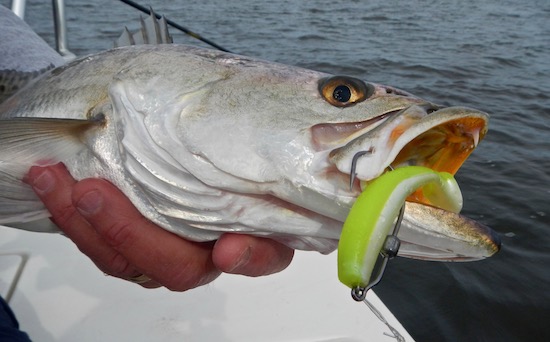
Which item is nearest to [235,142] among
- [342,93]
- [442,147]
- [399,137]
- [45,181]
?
[342,93]

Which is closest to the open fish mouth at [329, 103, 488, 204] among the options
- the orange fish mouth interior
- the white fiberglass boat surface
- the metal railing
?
the orange fish mouth interior

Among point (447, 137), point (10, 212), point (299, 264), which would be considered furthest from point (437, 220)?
point (299, 264)

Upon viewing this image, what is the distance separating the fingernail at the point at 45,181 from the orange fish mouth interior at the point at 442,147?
110 cm

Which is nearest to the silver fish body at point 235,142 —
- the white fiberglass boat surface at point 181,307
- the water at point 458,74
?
the white fiberglass boat surface at point 181,307

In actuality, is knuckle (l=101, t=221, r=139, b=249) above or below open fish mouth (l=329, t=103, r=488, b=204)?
below

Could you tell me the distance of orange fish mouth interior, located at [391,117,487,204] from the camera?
140cm

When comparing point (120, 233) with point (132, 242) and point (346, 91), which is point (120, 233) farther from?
point (346, 91)

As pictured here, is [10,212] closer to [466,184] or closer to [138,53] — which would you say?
[138,53]

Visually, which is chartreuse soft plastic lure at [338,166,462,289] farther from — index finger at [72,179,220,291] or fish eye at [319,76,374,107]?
index finger at [72,179,220,291]

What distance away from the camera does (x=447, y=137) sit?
4.79 feet

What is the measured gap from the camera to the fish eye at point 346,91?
4.90 ft

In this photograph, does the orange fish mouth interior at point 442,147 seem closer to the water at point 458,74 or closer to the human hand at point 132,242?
the human hand at point 132,242

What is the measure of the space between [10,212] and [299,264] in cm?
156

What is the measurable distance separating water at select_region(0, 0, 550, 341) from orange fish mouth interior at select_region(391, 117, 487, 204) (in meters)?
2.67
